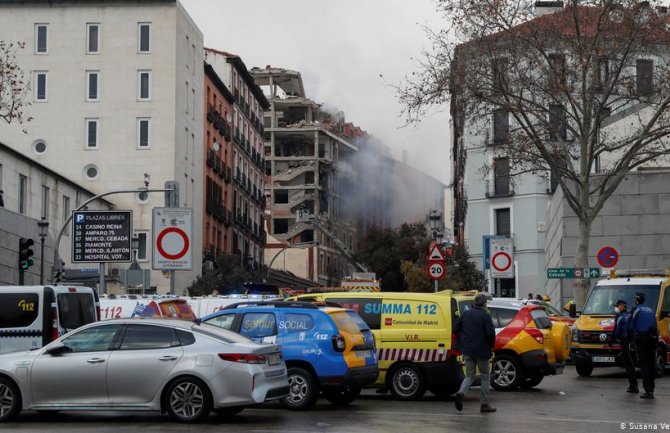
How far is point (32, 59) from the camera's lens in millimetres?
64875

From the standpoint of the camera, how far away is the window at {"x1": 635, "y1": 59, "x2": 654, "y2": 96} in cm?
3656

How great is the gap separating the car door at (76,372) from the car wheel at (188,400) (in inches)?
35.2

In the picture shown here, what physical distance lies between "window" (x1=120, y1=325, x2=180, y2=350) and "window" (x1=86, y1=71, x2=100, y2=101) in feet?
168

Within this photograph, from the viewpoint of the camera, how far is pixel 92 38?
2569 inches

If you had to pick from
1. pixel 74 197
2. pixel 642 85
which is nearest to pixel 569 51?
pixel 642 85

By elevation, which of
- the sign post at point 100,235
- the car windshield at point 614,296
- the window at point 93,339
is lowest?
the window at point 93,339

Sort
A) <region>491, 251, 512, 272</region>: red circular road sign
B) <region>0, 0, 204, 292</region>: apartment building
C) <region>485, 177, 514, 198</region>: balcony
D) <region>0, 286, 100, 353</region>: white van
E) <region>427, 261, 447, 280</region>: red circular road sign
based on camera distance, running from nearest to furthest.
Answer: <region>0, 286, 100, 353</region>: white van
<region>427, 261, 447, 280</region>: red circular road sign
<region>491, 251, 512, 272</region>: red circular road sign
<region>0, 0, 204, 292</region>: apartment building
<region>485, 177, 514, 198</region>: balcony

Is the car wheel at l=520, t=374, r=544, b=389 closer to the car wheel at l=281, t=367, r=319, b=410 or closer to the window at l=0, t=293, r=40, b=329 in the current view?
the car wheel at l=281, t=367, r=319, b=410

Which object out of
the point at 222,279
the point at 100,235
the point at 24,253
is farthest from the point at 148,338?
the point at 222,279

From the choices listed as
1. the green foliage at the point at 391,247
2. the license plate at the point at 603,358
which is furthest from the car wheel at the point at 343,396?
the green foliage at the point at 391,247

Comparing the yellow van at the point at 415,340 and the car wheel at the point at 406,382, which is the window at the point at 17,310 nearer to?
the yellow van at the point at 415,340

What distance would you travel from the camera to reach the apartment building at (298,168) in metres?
103

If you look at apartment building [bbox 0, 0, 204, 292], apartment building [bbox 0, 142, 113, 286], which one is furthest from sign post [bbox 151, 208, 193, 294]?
apartment building [bbox 0, 0, 204, 292]

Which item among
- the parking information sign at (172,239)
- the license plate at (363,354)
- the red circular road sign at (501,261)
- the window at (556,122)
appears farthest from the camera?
the window at (556,122)
